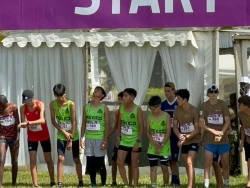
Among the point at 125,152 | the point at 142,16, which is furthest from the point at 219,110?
the point at 142,16

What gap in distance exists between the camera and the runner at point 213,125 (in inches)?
510

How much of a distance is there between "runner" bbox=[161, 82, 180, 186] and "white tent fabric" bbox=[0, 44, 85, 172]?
2.42 metres

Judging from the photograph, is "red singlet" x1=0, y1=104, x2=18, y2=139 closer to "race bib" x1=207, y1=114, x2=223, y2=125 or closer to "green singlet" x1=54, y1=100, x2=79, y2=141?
"green singlet" x1=54, y1=100, x2=79, y2=141

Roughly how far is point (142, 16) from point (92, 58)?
145 cm

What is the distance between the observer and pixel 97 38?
15.5 m

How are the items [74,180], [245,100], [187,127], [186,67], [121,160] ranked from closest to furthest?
1. [245,100]
2. [187,127]
3. [121,160]
4. [74,180]
5. [186,67]

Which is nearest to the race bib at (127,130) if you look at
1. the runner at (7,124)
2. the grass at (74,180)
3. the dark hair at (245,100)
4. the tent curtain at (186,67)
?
the grass at (74,180)

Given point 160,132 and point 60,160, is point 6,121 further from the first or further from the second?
point 160,132

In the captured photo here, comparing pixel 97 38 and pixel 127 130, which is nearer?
pixel 127 130

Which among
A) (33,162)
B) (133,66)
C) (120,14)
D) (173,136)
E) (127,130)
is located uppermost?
(120,14)

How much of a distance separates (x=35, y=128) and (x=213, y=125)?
9.95 feet

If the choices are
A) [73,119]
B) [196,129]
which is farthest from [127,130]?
[196,129]

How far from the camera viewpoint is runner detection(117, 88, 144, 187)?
44.3 feet

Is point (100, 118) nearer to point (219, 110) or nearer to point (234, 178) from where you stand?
point (219, 110)
